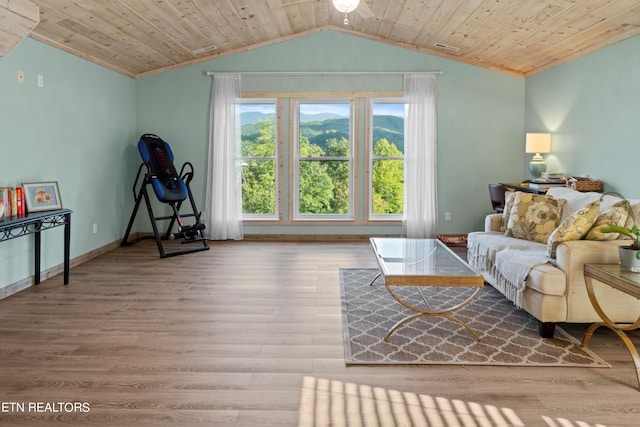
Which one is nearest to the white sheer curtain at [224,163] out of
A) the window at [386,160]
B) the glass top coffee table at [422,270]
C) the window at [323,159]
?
the window at [323,159]

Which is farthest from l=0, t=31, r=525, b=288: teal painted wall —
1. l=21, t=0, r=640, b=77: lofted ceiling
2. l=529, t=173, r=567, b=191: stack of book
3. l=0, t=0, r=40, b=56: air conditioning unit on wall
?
l=0, t=0, r=40, b=56: air conditioning unit on wall

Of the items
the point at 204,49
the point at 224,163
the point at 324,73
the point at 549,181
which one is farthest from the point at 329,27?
the point at 549,181

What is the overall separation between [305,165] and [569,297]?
15.9 ft

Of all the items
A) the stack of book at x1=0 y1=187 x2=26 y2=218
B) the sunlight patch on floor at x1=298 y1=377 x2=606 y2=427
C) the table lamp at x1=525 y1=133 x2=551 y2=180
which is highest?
the table lamp at x1=525 y1=133 x2=551 y2=180

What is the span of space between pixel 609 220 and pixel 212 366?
2.86m

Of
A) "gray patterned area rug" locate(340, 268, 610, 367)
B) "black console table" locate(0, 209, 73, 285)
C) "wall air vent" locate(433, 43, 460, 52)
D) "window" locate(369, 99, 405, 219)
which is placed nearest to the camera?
"gray patterned area rug" locate(340, 268, 610, 367)

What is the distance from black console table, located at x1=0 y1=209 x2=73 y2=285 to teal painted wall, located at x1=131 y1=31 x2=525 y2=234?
2868 millimetres

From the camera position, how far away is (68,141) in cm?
551

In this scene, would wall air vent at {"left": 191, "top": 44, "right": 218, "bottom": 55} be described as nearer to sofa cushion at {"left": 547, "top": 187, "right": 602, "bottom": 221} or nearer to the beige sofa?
sofa cushion at {"left": 547, "top": 187, "right": 602, "bottom": 221}

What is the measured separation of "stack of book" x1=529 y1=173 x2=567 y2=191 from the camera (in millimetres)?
5902

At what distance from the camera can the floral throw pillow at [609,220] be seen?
11.1ft

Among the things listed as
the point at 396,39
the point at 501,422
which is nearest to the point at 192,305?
the point at 501,422

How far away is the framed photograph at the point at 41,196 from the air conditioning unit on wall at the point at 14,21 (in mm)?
1203

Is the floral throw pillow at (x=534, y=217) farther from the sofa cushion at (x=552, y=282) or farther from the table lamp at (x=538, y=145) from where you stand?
the table lamp at (x=538, y=145)
